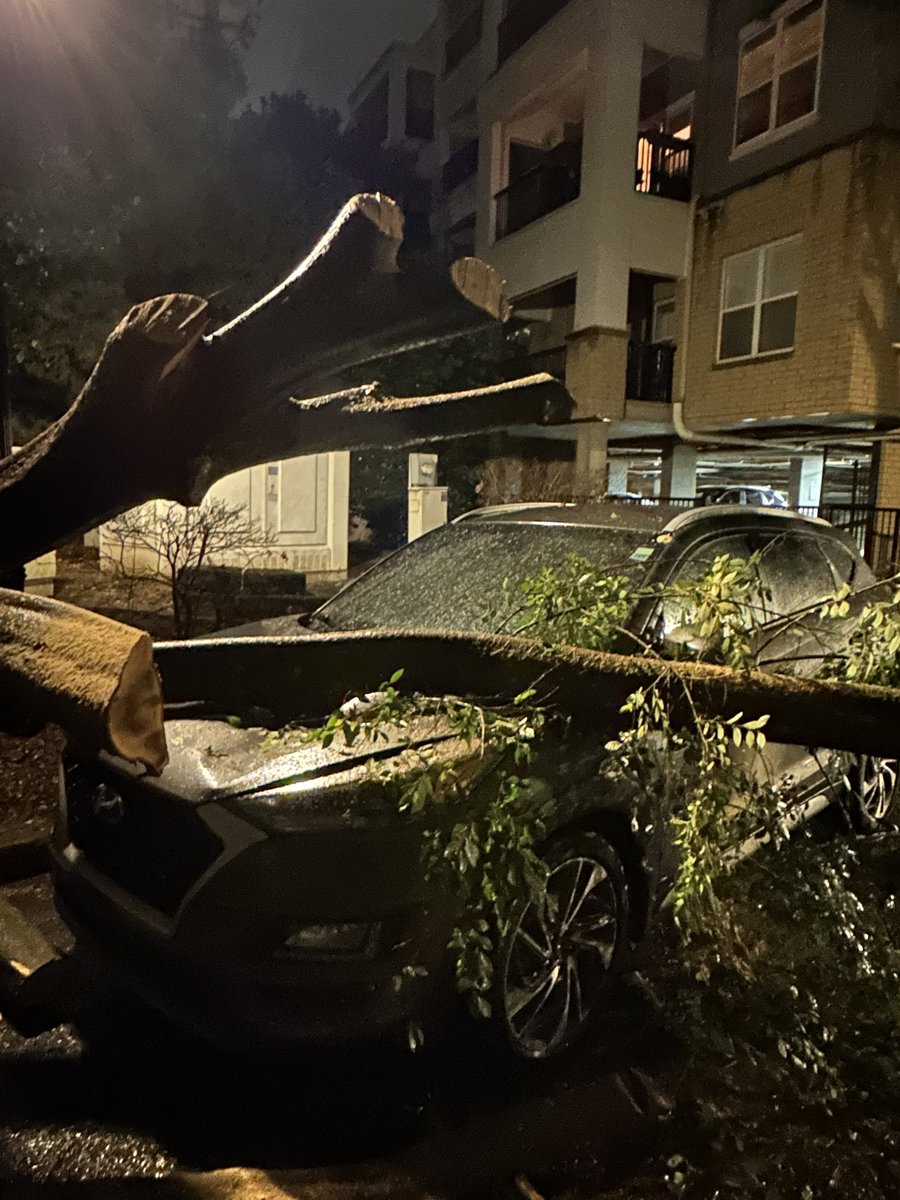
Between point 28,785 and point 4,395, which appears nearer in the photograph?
point 28,785

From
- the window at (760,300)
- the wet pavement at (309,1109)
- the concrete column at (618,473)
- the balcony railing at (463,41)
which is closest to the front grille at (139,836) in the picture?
the wet pavement at (309,1109)

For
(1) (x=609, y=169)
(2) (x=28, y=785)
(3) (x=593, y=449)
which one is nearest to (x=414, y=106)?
(1) (x=609, y=169)

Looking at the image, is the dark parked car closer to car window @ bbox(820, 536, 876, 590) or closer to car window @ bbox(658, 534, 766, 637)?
car window @ bbox(658, 534, 766, 637)

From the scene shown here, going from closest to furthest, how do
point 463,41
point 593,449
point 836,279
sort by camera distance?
point 836,279 < point 593,449 < point 463,41

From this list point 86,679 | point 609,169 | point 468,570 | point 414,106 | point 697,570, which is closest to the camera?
point 86,679

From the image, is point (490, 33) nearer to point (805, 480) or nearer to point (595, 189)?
point (595, 189)

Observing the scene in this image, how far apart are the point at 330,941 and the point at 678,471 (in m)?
13.9

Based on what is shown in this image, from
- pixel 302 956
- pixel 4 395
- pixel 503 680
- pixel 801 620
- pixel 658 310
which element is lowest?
pixel 302 956

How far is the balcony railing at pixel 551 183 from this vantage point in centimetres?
1441

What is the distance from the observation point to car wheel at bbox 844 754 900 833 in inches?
178

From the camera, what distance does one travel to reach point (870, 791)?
4.70 metres

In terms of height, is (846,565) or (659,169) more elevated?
(659,169)

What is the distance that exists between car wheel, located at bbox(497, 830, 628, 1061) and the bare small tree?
152 inches

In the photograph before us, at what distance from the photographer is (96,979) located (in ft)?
10.1
